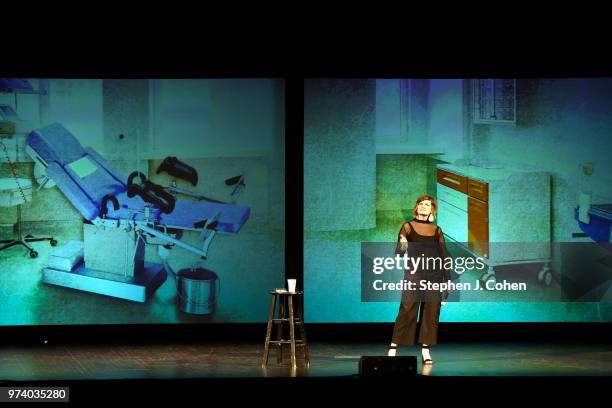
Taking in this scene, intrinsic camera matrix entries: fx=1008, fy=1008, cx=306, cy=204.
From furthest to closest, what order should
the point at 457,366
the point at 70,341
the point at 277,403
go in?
the point at 70,341 → the point at 457,366 → the point at 277,403

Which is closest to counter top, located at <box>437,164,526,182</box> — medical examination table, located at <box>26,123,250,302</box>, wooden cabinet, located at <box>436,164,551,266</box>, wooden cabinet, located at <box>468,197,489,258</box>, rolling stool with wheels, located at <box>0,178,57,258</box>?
wooden cabinet, located at <box>436,164,551,266</box>

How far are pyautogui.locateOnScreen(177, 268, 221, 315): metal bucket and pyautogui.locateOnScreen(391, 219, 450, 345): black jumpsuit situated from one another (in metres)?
2.65

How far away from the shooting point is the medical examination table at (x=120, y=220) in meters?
10.4

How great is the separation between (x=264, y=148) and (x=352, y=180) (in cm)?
97

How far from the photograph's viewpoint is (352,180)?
Result: 10422mm

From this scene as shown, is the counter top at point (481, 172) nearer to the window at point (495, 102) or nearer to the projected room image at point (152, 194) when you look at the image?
the window at point (495, 102)

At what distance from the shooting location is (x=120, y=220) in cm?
1044

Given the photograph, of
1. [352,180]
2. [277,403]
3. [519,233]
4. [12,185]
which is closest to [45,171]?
[12,185]

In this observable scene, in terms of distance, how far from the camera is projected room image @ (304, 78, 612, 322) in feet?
34.0

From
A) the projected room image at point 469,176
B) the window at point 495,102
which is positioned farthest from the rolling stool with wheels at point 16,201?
the window at point 495,102

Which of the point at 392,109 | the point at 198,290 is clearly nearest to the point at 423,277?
the point at 392,109

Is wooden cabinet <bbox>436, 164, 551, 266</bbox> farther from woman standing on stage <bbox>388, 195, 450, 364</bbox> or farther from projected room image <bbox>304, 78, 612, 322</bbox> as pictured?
woman standing on stage <bbox>388, 195, 450, 364</bbox>

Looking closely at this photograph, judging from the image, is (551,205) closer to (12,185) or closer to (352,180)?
(352,180)

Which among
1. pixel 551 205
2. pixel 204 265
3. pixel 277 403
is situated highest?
pixel 551 205
